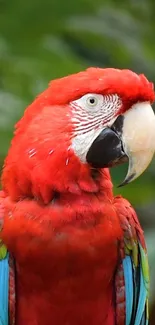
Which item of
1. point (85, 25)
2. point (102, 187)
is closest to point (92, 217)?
point (102, 187)

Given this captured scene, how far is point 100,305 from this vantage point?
5.27 ft

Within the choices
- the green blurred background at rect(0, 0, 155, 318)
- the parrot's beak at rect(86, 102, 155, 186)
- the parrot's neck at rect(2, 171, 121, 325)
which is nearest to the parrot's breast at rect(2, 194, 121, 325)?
the parrot's neck at rect(2, 171, 121, 325)

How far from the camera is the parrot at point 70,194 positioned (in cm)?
146

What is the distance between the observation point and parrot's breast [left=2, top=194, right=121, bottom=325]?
4.94 ft

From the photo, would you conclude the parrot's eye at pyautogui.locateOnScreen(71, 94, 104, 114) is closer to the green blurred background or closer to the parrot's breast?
the parrot's breast

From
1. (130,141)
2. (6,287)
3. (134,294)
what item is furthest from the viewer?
(134,294)

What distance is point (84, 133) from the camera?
148 centimetres

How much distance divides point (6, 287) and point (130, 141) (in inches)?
15.4

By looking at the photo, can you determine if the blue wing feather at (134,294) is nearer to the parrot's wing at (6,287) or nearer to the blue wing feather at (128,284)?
the blue wing feather at (128,284)

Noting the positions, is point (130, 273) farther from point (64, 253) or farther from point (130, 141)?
→ point (130, 141)

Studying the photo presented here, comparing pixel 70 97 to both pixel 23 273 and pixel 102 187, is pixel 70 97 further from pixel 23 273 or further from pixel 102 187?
pixel 23 273

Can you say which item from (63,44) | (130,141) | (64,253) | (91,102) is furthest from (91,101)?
(63,44)

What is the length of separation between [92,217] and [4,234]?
6.7 inches

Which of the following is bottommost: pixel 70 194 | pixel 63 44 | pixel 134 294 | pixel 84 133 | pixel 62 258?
pixel 134 294
